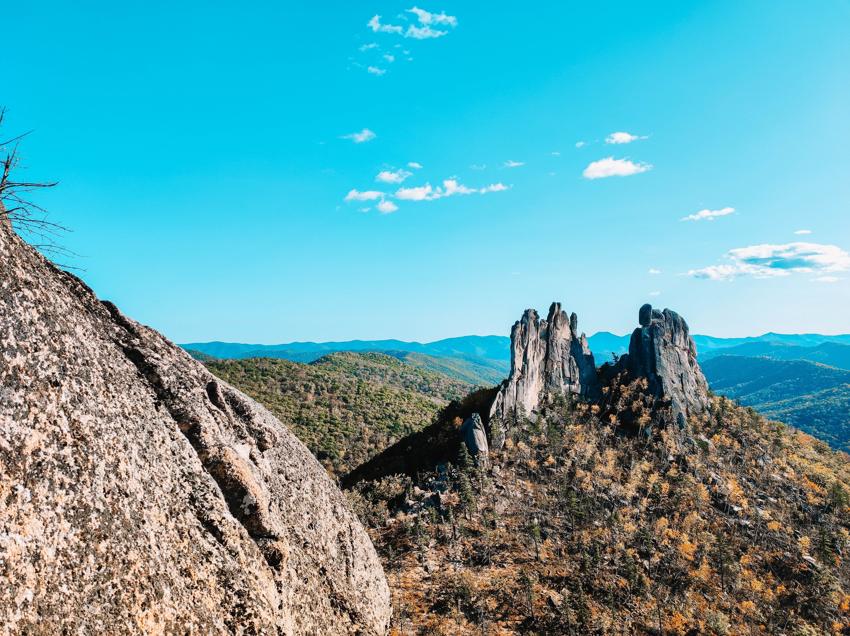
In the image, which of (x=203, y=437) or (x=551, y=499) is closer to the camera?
(x=203, y=437)

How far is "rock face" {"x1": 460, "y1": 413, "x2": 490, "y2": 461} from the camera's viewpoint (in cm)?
6512

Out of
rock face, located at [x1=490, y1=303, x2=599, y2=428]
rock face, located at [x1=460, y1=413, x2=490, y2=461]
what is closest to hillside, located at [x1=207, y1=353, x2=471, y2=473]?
rock face, located at [x1=460, y1=413, x2=490, y2=461]

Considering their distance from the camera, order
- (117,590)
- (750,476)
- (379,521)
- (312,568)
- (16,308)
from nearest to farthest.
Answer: (117,590) < (16,308) < (312,568) < (379,521) < (750,476)

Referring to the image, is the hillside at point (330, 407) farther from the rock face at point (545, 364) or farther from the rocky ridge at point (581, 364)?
the rocky ridge at point (581, 364)

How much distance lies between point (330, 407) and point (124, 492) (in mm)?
120296

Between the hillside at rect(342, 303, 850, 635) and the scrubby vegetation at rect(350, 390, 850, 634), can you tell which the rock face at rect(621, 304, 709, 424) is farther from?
the scrubby vegetation at rect(350, 390, 850, 634)

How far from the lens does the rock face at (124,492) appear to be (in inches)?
260

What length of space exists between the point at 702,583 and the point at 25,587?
200 ft

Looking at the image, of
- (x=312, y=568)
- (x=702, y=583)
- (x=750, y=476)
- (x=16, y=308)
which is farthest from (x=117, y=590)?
(x=750, y=476)

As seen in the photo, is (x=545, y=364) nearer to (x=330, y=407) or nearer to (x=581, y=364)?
(x=581, y=364)

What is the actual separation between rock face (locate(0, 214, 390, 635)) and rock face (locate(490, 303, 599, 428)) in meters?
63.7

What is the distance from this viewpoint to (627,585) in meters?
47.5

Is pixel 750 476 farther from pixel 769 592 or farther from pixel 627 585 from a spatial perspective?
pixel 627 585

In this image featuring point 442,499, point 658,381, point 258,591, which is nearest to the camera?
point 258,591
